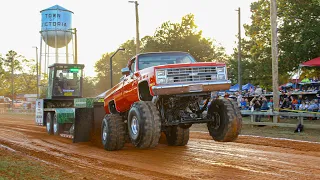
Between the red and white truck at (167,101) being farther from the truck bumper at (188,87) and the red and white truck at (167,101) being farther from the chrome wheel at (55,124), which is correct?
the chrome wheel at (55,124)

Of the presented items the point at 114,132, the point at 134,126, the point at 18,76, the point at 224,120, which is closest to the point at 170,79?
the point at 134,126

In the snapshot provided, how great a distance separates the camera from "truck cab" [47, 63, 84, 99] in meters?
21.3

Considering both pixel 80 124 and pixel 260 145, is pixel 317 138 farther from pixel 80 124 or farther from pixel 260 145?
pixel 80 124

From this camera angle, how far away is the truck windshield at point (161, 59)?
38.6 feet

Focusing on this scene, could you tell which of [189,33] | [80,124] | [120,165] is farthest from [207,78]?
[189,33]

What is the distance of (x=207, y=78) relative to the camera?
10.5 metres

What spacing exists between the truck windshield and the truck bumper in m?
1.63

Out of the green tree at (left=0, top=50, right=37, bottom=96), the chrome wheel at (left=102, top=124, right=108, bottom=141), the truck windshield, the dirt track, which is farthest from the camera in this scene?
the green tree at (left=0, top=50, right=37, bottom=96)

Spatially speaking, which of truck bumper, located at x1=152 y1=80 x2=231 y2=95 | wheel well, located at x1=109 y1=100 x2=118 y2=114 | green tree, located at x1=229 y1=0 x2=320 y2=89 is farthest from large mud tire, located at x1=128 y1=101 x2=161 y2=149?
green tree, located at x1=229 y1=0 x2=320 y2=89

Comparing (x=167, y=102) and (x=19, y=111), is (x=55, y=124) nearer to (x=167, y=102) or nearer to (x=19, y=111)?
(x=167, y=102)

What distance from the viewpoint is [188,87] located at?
10258 millimetres

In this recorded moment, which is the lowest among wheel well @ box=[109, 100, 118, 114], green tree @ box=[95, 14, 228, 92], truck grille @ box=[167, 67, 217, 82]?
wheel well @ box=[109, 100, 118, 114]

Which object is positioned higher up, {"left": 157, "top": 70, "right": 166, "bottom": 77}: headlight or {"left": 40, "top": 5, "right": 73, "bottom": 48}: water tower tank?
{"left": 40, "top": 5, "right": 73, "bottom": 48}: water tower tank

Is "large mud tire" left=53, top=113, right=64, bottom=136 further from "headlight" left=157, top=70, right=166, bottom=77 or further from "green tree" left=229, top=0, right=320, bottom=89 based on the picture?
"green tree" left=229, top=0, right=320, bottom=89
